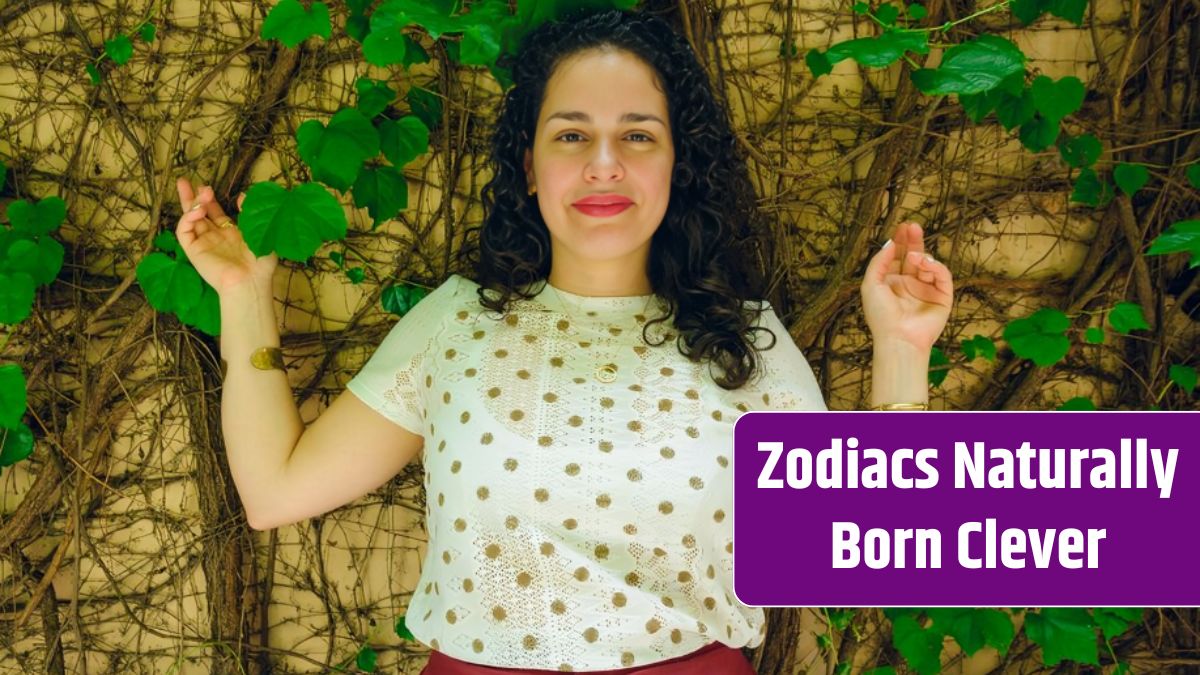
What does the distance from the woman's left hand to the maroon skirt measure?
52 cm

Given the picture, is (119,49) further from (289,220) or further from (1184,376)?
(1184,376)

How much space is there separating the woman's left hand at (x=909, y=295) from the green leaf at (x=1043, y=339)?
0.30 metres

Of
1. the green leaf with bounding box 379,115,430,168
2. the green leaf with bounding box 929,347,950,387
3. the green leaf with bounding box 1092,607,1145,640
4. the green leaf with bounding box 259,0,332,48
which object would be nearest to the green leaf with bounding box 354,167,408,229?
the green leaf with bounding box 379,115,430,168

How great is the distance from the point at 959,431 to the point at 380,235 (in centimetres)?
109

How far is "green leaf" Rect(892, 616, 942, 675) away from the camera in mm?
1690

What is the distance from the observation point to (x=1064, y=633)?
1627mm

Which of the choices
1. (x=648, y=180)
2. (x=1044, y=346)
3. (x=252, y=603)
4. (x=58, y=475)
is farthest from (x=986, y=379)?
(x=58, y=475)

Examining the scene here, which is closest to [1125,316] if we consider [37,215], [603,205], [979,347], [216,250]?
[979,347]

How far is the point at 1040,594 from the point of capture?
148cm

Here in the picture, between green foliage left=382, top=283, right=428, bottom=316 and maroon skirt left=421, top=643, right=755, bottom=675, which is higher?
green foliage left=382, top=283, right=428, bottom=316

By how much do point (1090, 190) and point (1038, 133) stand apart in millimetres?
239

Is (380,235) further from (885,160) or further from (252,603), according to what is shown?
(885,160)

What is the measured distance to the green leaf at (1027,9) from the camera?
167 centimetres

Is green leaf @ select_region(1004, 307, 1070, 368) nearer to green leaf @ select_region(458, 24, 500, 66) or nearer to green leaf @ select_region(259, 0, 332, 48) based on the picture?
green leaf @ select_region(458, 24, 500, 66)
